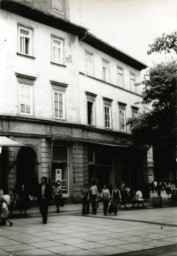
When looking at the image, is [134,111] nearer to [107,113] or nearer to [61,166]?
[107,113]

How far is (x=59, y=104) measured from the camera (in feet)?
77.8

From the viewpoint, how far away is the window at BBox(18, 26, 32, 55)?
72.2 ft

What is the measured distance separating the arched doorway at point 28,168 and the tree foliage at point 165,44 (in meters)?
9.81

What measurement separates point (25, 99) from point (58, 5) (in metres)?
7.29

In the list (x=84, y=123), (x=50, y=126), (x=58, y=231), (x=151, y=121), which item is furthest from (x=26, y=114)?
(x=58, y=231)

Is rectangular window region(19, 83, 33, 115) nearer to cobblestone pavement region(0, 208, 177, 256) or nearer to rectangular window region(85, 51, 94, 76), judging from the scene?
rectangular window region(85, 51, 94, 76)

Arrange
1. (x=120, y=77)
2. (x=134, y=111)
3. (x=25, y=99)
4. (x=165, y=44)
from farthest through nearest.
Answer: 1. (x=134, y=111)
2. (x=120, y=77)
3. (x=25, y=99)
4. (x=165, y=44)

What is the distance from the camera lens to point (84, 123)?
25.4m

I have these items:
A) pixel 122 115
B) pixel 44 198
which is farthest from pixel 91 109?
pixel 44 198

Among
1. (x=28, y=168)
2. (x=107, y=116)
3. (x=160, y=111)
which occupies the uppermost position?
(x=107, y=116)

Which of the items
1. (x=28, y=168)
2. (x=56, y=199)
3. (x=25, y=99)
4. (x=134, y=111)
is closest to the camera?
(x=56, y=199)

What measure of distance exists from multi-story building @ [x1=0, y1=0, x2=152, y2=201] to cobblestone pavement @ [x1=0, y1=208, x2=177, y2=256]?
7391mm

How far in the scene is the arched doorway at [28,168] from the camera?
21516 millimetres

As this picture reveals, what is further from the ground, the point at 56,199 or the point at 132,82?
the point at 132,82
